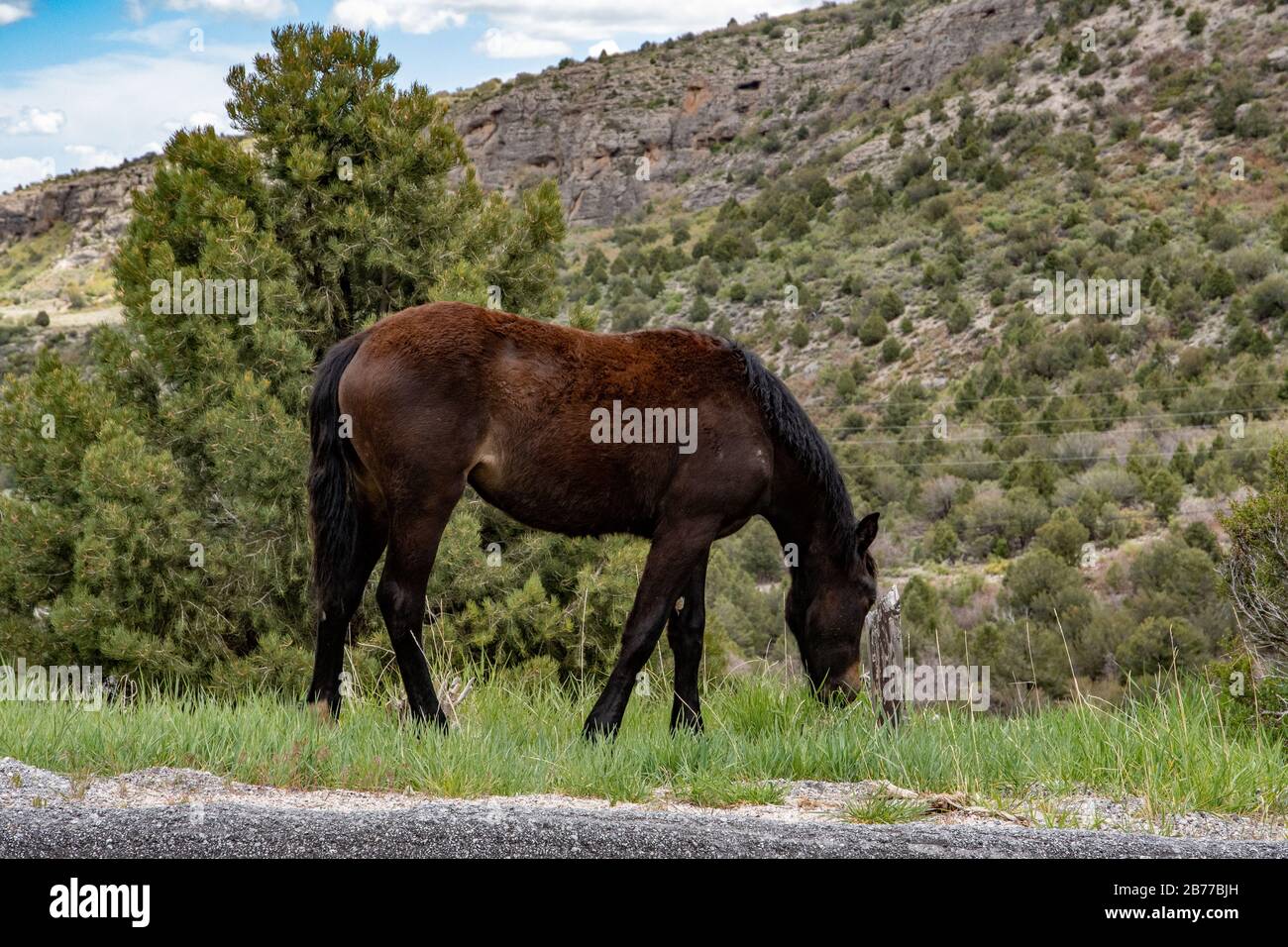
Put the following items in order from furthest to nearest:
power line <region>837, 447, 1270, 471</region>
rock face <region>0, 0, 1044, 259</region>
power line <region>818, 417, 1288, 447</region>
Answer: rock face <region>0, 0, 1044, 259</region>
power line <region>818, 417, 1288, 447</region>
power line <region>837, 447, 1270, 471</region>

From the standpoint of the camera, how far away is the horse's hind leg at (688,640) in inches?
253

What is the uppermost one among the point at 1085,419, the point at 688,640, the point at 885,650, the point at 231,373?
the point at 231,373

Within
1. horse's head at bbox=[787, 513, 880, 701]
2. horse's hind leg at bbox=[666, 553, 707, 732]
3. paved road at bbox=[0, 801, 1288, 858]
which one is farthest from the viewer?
horse's head at bbox=[787, 513, 880, 701]

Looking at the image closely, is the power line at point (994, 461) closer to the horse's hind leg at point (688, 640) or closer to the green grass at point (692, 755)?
the horse's hind leg at point (688, 640)

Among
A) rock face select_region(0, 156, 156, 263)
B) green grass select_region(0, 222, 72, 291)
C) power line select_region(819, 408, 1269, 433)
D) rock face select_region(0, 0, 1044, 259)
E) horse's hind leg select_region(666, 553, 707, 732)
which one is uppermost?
rock face select_region(0, 0, 1044, 259)

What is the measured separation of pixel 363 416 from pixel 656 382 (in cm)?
149

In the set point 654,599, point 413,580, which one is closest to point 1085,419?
point 654,599

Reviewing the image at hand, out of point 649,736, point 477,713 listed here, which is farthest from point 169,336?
point 649,736

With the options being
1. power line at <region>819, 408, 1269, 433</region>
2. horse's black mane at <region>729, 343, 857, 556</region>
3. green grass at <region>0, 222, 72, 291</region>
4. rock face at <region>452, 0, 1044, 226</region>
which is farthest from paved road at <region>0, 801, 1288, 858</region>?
green grass at <region>0, 222, 72, 291</region>

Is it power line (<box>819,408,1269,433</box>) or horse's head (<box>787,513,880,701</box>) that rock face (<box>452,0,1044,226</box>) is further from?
horse's head (<box>787,513,880,701</box>)

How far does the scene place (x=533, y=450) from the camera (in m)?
5.89

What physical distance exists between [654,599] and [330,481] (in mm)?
1818

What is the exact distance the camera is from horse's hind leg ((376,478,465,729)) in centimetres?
586

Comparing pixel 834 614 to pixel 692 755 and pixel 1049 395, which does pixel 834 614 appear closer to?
pixel 692 755
